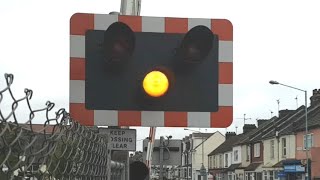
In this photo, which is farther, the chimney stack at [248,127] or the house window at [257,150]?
the chimney stack at [248,127]

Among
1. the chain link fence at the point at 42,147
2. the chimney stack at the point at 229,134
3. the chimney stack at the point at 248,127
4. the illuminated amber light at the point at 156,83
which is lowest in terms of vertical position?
the chain link fence at the point at 42,147

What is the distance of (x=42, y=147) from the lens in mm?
2609

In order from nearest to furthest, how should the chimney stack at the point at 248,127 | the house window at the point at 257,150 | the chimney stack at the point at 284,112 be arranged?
1. the chimney stack at the point at 284,112
2. the house window at the point at 257,150
3. the chimney stack at the point at 248,127

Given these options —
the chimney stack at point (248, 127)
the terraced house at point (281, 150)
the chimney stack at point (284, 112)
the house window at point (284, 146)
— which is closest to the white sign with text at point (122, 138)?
the terraced house at point (281, 150)

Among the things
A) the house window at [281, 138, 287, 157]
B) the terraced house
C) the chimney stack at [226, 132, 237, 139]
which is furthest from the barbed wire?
the chimney stack at [226, 132, 237, 139]

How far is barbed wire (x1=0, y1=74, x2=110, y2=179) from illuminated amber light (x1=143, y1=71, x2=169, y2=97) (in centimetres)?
52

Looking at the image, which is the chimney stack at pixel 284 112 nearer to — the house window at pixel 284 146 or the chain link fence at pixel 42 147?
the house window at pixel 284 146

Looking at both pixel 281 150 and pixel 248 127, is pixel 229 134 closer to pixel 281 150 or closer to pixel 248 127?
pixel 248 127

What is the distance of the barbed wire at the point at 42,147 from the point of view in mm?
2119

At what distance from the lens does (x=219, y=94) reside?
438 centimetres

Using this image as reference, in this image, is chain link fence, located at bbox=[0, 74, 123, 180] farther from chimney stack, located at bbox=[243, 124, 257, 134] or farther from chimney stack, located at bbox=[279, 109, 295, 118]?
chimney stack, located at bbox=[243, 124, 257, 134]

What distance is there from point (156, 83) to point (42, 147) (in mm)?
1628

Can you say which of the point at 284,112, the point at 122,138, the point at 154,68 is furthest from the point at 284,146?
the point at 154,68

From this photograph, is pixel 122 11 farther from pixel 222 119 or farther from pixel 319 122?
pixel 319 122
